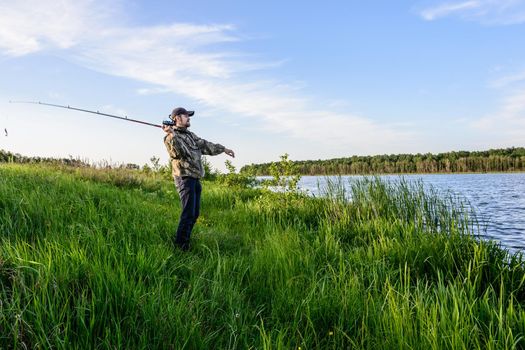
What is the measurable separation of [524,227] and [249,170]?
10.6 metres

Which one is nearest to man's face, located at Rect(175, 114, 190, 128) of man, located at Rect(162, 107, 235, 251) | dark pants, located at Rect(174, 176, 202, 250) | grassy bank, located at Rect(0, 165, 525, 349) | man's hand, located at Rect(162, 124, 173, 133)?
man, located at Rect(162, 107, 235, 251)

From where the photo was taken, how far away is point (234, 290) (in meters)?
3.78

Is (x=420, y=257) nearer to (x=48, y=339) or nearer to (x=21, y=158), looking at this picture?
(x=48, y=339)

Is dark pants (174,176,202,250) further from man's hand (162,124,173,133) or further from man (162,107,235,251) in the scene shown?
man's hand (162,124,173,133)

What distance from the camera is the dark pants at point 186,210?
5797 mm

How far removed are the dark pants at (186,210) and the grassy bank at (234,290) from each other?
10.7 inches

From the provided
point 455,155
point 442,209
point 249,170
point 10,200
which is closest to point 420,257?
point 442,209

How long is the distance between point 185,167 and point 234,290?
2.66 metres

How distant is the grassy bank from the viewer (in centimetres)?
279

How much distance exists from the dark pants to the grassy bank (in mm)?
272

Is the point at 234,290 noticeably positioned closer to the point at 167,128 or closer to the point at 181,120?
the point at 181,120

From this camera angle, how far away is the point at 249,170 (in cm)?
1733

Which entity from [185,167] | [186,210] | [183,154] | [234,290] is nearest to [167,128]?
[183,154]

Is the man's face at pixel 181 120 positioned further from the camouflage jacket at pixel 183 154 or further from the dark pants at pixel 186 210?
the dark pants at pixel 186 210
